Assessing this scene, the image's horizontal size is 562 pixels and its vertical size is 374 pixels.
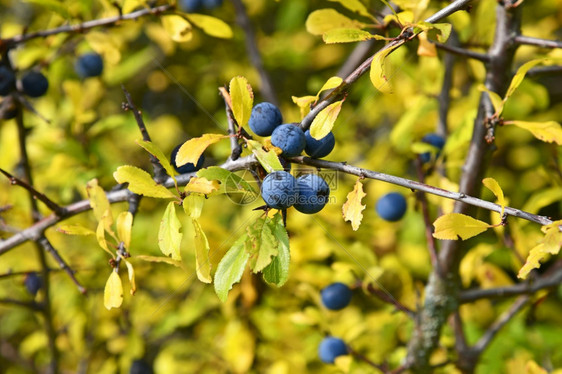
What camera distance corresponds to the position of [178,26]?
4.84 ft

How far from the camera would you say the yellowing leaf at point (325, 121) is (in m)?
0.97

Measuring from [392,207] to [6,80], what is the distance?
1210mm

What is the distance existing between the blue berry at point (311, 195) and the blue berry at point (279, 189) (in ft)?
0.15

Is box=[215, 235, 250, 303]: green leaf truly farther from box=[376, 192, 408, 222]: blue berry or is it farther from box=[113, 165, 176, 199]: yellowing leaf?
box=[376, 192, 408, 222]: blue berry

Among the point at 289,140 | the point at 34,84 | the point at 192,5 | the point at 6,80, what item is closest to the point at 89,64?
the point at 34,84

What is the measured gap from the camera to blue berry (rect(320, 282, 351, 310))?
1.77 m

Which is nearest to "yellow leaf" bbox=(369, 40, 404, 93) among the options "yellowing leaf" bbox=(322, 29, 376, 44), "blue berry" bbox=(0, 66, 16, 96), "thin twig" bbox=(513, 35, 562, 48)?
"yellowing leaf" bbox=(322, 29, 376, 44)

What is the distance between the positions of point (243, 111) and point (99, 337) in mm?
1578

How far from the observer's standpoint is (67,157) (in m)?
1.91

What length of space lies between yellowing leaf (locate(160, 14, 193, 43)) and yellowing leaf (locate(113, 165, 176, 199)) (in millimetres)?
580

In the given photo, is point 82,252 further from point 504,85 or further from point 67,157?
point 504,85

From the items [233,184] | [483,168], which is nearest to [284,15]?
[483,168]

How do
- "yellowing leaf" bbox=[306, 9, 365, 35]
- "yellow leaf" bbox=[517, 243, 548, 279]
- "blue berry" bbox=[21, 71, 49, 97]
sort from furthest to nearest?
"blue berry" bbox=[21, 71, 49, 97] < "yellowing leaf" bbox=[306, 9, 365, 35] < "yellow leaf" bbox=[517, 243, 548, 279]

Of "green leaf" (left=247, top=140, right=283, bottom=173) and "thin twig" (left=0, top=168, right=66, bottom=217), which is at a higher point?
"green leaf" (left=247, top=140, right=283, bottom=173)
